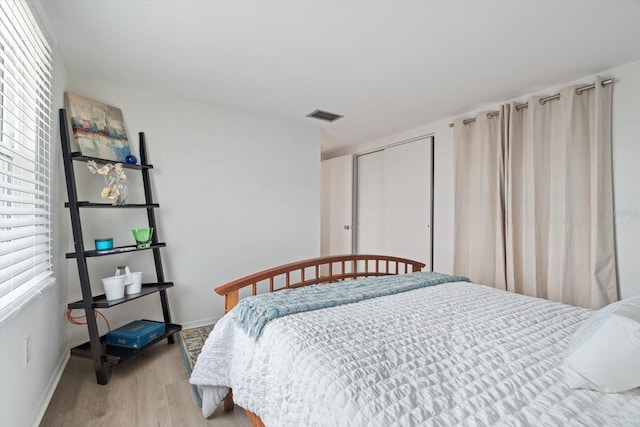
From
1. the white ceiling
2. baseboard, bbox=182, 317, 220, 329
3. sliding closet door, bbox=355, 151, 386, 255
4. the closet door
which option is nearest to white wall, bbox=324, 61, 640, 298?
the white ceiling

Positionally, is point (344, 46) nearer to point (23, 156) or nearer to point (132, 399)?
point (23, 156)

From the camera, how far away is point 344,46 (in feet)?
6.57

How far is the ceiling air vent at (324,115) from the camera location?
10.8ft

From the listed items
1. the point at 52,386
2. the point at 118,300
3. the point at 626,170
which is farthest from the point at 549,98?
the point at 52,386

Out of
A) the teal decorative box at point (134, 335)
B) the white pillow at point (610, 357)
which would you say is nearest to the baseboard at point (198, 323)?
the teal decorative box at point (134, 335)

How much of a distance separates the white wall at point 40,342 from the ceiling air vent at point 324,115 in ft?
7.11

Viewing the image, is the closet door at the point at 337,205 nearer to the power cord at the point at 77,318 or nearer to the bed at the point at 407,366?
the bed at the point at 407,366

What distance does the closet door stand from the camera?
4902 mm

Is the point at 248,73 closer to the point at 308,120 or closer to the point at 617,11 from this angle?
the point at 308,120

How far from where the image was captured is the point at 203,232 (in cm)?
303

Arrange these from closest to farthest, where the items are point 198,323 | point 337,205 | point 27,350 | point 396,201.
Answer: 1. point 27,350
2. point 198,323
3. point 396,201
4. point 337,205

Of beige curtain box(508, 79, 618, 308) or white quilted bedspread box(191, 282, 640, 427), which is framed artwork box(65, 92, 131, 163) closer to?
white quilted bedspread box(191, 282, 640, 427)

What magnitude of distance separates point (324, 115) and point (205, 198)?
1.59 m

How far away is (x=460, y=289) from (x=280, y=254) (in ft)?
6.84
